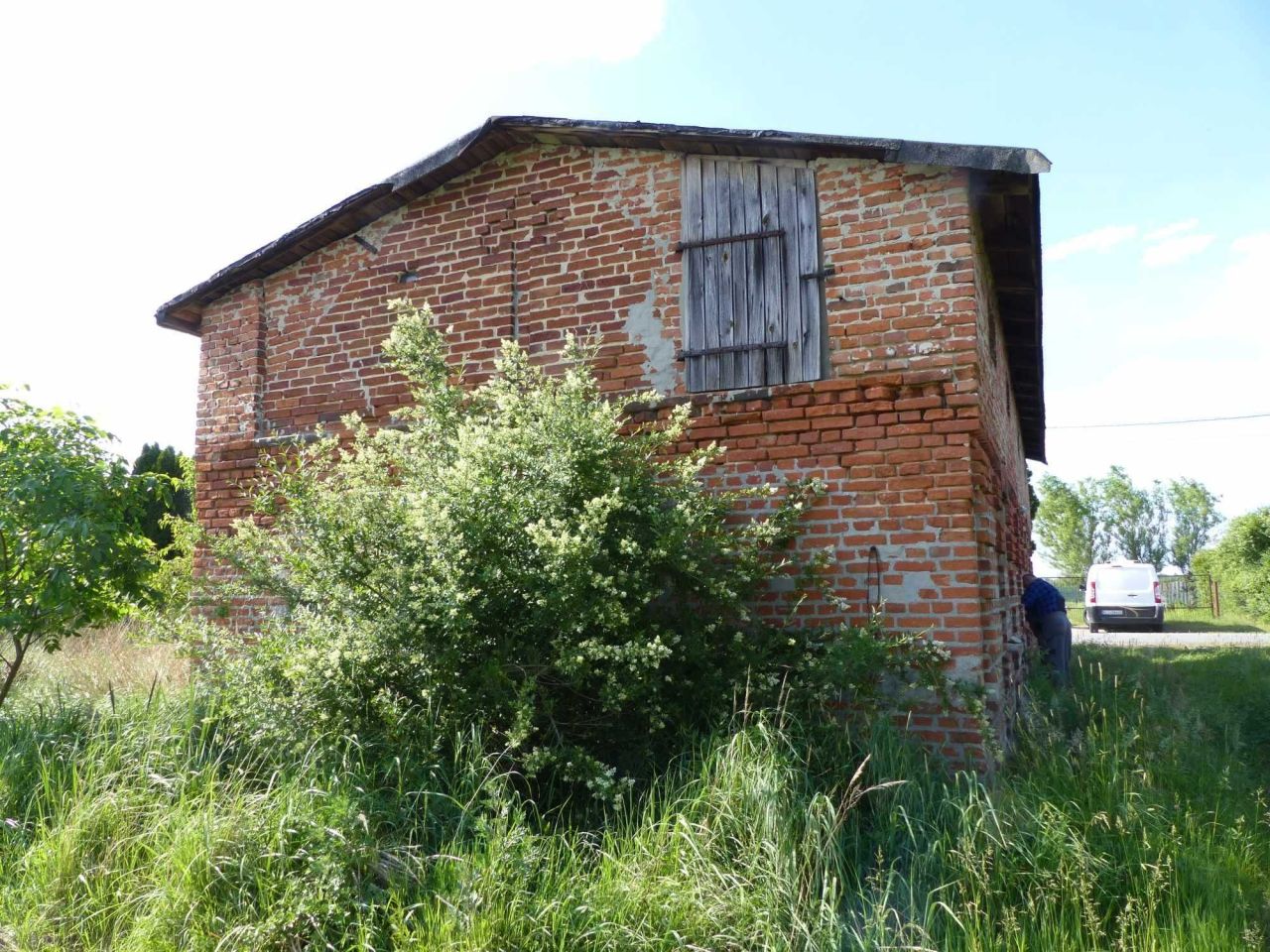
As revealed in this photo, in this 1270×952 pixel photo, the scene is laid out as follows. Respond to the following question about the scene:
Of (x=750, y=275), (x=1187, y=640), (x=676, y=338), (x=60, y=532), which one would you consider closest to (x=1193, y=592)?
(x=1187, y=640)

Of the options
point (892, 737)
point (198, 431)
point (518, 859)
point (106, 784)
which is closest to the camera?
point (518, 859)

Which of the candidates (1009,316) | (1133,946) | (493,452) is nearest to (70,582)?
(493,452)

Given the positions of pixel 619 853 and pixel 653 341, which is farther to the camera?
pixel 653 341

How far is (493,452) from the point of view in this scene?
5.35m

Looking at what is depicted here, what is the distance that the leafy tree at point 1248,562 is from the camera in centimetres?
2316

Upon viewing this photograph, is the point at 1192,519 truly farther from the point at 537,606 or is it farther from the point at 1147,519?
the point at 537,606

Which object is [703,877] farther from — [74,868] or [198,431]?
[198,431]

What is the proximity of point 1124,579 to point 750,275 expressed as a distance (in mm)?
21724

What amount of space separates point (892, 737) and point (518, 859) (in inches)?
93.5

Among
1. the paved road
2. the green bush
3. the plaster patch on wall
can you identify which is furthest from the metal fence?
the green bush

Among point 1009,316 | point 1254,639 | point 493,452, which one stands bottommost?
point 1254,639

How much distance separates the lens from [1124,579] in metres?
24.1

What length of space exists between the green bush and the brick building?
0.55 metres

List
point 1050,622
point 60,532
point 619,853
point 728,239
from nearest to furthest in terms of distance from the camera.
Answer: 1. point 619,853
2. point 60,532
3. point 728,239
4. point 1050,622
